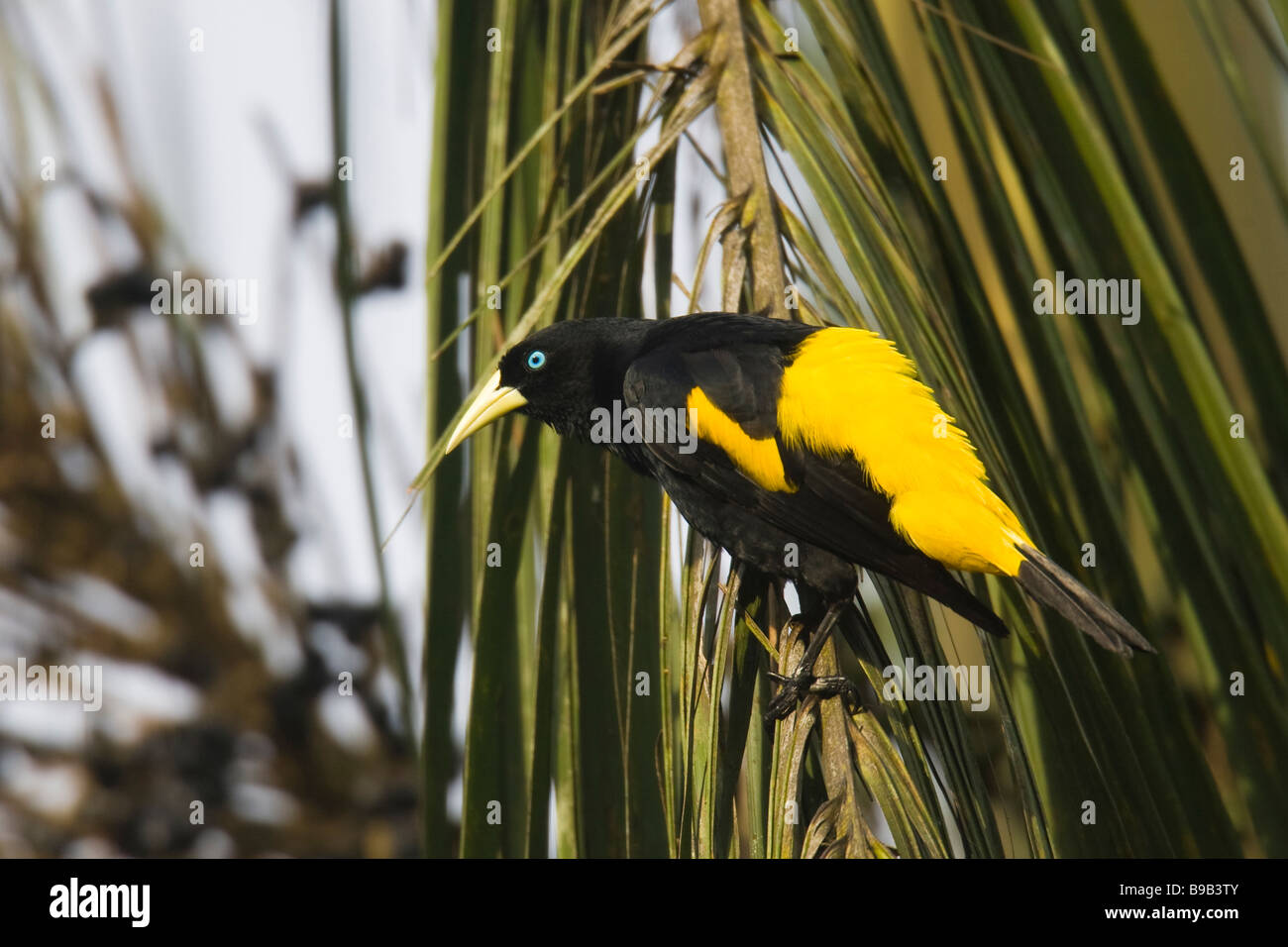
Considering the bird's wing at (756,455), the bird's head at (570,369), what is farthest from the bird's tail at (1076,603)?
the bird's head at (570,369)

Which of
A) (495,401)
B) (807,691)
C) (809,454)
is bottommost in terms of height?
(807,691)

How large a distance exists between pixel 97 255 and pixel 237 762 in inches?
44.0

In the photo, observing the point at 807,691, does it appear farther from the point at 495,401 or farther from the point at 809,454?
the point at 495,401

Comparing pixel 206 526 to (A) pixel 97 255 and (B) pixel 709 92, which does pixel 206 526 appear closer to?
(A) pixel 97 255

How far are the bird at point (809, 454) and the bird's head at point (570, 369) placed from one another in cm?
7

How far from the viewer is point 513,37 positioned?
132cm

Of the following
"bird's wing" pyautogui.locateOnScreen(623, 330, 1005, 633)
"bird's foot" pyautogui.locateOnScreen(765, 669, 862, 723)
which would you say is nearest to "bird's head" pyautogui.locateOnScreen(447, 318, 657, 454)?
"bird's wing" pyautogui.locateOnScreen(623, 330, 1005, 633)

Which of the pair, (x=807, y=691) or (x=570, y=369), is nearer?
(x=807, y=691)

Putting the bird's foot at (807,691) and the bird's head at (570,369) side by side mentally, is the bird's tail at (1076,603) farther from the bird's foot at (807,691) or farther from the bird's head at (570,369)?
the bird's head at (570,369)

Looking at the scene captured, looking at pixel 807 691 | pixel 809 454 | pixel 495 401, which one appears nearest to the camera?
pixel 807 691

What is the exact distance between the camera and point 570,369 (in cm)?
197

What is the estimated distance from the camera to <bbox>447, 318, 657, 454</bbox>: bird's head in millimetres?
1897

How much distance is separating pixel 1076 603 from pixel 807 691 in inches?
15.1

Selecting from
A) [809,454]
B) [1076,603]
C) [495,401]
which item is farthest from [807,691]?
[495,401]
